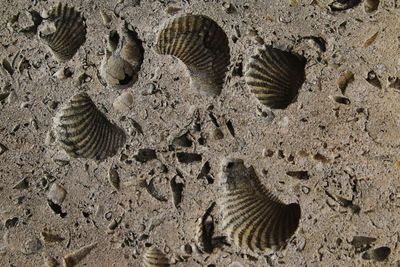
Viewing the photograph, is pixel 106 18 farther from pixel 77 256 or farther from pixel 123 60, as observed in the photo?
pixel 77 256

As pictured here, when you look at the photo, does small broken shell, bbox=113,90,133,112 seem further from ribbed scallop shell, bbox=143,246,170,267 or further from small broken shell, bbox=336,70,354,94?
small broken shell, bbox=336,70,354,94

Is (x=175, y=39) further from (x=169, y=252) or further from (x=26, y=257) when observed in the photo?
(x=26, y=257)

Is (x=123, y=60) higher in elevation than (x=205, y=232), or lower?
higher

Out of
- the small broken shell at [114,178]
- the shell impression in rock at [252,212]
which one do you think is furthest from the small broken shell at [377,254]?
the small broken shell at [114,178]

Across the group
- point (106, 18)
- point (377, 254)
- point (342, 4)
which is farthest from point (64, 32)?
point (377, 254)

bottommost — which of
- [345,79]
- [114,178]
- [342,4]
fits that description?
[114,178]

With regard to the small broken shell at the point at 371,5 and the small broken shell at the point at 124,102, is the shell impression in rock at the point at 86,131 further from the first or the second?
the small broken shell at the point at 371,5

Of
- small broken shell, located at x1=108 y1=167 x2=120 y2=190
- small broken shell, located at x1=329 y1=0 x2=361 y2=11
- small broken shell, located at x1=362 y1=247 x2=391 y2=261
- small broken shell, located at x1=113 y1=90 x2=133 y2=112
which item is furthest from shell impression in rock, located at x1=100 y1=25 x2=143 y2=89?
small broken shell, located at x1=362 y1=247 x2=391 y2=261
